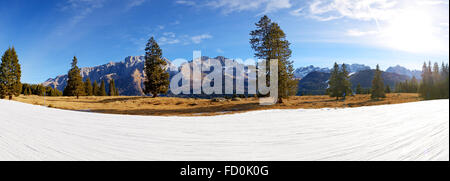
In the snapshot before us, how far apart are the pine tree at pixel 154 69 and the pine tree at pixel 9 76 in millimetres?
10857

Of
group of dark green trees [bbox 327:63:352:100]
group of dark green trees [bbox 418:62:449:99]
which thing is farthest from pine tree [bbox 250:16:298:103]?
group of dark green trees [bbox 327:63:352:100]

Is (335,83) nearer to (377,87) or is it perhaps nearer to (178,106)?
(377,87)

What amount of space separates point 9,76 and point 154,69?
12.0 metres

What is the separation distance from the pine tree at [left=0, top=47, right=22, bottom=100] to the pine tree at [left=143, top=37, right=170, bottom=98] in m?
10.9

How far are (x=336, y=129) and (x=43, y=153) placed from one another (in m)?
3.53

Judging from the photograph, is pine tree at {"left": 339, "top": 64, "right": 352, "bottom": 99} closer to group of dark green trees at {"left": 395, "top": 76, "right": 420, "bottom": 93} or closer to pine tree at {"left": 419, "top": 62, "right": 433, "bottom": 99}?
group of dark green trees at {"left": 395, "top": 76, "right": 420, "bottom": 93}

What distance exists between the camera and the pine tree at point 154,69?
2169cm

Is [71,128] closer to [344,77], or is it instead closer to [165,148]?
[165,148]

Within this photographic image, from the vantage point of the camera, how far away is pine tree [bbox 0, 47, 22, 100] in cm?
968

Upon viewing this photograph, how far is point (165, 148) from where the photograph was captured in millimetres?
2033

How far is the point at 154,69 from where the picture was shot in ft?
72.0

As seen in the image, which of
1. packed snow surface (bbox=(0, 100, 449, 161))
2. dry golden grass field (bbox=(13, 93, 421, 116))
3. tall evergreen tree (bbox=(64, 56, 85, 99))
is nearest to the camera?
packed snow surface (bbox=(0, 100, 449, 161))

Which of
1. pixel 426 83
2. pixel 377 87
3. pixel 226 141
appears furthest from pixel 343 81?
pixel 226 141
